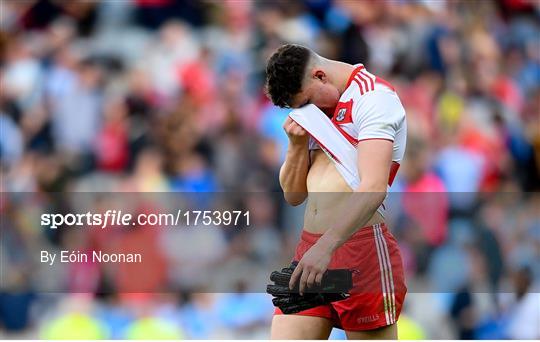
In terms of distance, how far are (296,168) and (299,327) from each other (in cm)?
64

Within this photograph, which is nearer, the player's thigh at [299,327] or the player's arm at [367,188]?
the player's arm at [367,188]

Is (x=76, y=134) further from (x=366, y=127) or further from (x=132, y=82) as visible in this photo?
(x=366, y=127)

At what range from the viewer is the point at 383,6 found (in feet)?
38.2

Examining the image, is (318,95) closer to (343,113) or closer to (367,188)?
(343,113)

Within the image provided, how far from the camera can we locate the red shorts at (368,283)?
14.5 ft

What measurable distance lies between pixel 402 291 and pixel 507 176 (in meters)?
6.13

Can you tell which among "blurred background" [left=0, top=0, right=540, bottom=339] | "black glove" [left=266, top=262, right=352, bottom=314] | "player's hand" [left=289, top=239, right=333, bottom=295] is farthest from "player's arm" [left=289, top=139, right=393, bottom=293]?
"blurred background" [left=0, top=0, right=540, bottom=339]

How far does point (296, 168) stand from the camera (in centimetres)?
453

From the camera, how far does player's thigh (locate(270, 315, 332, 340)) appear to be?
4.43m

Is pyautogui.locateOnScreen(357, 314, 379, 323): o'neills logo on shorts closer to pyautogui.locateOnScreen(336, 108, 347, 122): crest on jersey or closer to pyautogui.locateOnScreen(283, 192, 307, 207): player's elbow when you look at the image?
pyautogui.locateOnScreen(283, 192, 307, 207): player's elbow

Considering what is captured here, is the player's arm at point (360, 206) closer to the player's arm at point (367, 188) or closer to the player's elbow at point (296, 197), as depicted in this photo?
the player's arm at point (367, 188)

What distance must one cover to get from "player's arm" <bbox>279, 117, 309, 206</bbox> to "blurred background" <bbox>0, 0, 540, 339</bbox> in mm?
1996

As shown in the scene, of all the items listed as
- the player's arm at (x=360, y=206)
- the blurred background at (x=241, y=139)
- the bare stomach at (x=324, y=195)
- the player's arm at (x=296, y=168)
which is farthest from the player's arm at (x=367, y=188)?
the blurred background at (x=241, y=139)

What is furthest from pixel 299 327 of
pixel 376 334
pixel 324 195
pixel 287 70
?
pixel 287 70
